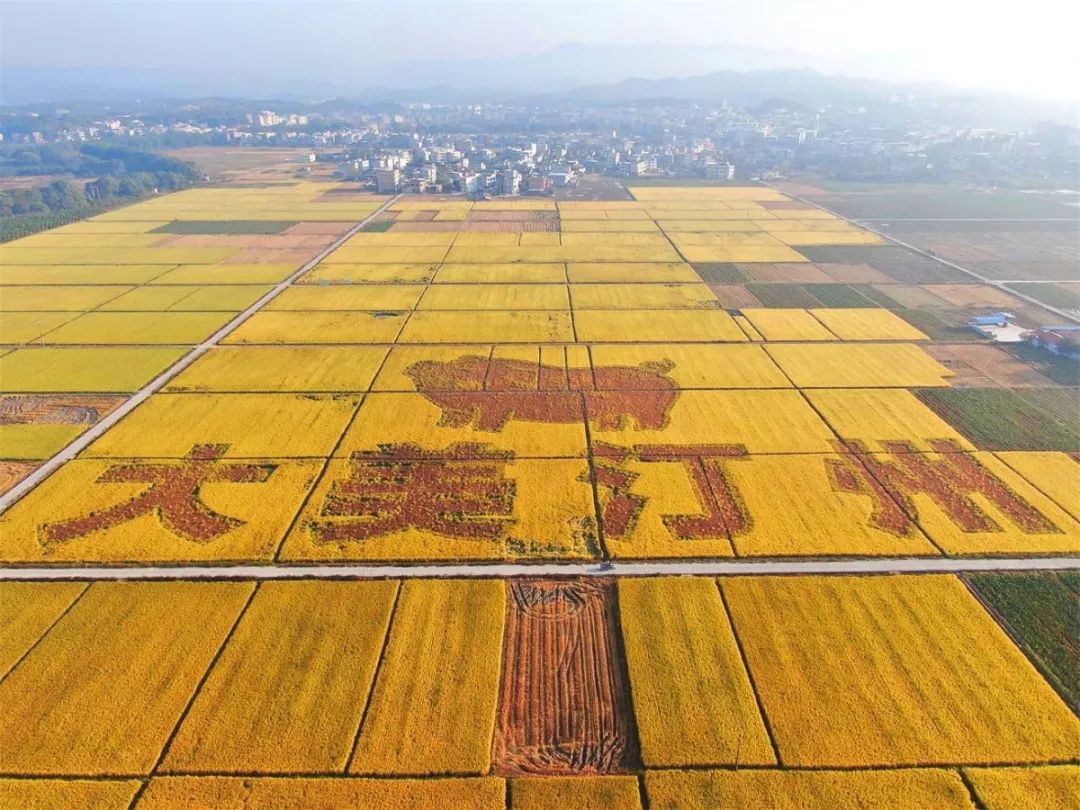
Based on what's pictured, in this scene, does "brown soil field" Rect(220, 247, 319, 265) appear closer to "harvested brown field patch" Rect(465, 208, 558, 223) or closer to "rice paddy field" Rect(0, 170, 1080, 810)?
"rice paddy field" Rect(0, 170, 1080, 810)

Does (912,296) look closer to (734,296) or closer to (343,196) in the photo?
(734,296)

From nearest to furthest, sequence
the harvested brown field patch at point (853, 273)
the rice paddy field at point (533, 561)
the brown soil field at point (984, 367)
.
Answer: the rice paddy field at point (533, 561) < the brown soil field at point (984, 367) < the harvested brown field patch at point (853, 273)

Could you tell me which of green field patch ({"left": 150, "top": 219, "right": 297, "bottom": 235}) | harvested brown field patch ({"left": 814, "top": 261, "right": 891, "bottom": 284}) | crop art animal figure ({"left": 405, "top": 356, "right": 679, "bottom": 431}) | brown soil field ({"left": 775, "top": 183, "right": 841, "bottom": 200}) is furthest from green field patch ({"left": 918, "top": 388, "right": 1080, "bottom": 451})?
green field patch ({"left": 150, "top": 219, "right": 297, "bottom": 235})

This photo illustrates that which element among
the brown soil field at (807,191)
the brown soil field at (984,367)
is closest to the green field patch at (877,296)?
the brown soil field at (984,367)

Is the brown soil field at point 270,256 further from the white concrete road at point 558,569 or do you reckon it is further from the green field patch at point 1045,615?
the green field patch at point 1045,615

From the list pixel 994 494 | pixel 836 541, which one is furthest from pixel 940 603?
pixel 994 494

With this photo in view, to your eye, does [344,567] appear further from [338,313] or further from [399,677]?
[338,313]

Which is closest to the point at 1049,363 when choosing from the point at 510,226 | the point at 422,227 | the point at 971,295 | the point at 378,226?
the point at 971,295
